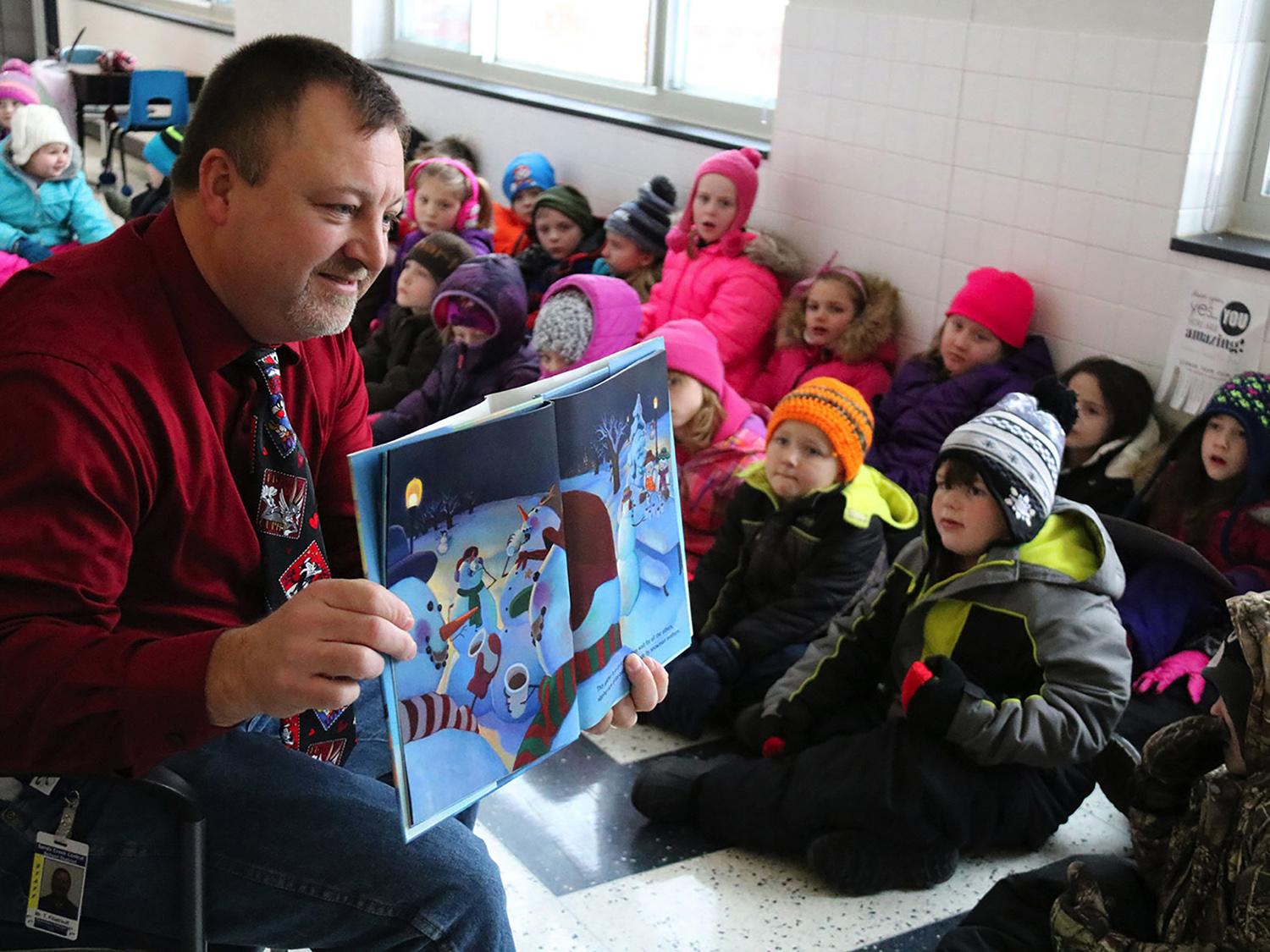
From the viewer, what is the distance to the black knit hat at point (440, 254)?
4.95 metres

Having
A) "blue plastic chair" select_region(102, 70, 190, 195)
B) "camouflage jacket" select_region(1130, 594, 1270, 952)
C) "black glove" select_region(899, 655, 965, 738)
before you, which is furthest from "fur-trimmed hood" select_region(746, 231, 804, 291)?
"blue plastic chair" select_region(102, 70, 190, 195)

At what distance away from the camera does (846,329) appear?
14.0 feet

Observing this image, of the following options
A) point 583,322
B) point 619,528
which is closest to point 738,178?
point 583,322

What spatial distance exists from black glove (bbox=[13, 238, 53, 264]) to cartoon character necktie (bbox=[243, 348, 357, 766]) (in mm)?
4344

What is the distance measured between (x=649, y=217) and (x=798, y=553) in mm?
2212

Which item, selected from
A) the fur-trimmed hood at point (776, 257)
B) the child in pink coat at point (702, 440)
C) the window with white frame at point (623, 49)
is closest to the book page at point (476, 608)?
the child in pink coat at point (702, 440)

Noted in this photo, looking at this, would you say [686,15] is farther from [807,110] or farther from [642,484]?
[642,484]

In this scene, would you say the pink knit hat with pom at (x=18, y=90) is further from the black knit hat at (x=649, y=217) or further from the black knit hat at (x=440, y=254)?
the black knit hat at (x=649, y=217)

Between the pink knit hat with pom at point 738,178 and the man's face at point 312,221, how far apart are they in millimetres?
3231

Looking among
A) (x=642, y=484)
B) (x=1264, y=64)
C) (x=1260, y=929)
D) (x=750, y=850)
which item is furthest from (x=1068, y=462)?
(x=642, y=484)

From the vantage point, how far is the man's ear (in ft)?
4.68

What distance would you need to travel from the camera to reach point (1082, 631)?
2.50 m

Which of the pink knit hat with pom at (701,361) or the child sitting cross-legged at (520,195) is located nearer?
the pink knit hat with pom at (701,361)

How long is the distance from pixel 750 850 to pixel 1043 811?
56 cm
